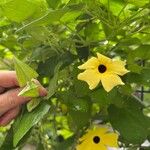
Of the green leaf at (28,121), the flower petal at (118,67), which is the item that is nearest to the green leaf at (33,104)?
the green leaf at (28,121)

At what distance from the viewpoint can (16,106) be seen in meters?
0.66

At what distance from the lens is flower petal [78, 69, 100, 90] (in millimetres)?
565

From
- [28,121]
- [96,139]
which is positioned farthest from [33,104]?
→ [96,139]

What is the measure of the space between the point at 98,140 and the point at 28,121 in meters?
0.15

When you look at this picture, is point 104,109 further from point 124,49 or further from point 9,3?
point 9,3

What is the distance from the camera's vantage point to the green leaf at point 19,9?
500mm

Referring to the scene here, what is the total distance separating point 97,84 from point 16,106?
149 mm

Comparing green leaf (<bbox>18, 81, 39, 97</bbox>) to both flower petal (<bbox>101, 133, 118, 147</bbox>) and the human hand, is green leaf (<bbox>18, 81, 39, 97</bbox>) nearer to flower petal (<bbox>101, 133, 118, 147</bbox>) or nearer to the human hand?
the human hand

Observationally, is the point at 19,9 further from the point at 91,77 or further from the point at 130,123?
the point at 130,123

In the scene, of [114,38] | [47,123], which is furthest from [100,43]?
[47,123]

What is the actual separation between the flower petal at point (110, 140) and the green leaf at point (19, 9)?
26 cm

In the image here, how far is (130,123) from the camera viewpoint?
0.68m

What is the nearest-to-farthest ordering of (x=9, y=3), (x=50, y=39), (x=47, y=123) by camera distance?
(x=9, y=3)
(x=50, y=39)
(x=47, y=123)

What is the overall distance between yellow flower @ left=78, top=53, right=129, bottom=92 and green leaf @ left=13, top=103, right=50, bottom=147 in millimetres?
68
